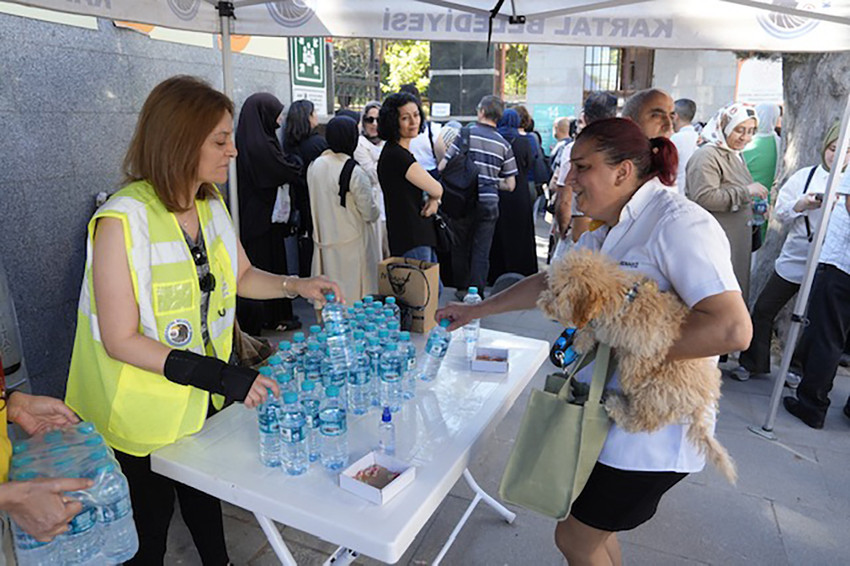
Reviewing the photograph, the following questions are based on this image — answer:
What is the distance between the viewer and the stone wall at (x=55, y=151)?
3043 mm

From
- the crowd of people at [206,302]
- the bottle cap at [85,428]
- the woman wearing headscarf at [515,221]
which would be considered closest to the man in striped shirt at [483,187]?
the woman wearing headscarf at [515,221]

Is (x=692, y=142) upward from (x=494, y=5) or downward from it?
downward

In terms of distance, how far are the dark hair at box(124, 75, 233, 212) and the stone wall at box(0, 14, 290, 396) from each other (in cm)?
188

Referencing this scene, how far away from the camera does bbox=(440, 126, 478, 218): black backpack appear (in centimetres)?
525

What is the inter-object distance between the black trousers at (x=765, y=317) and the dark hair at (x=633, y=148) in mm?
2955

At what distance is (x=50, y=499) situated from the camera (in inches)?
46.9

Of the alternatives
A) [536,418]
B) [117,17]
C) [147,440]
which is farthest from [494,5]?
[147,440]

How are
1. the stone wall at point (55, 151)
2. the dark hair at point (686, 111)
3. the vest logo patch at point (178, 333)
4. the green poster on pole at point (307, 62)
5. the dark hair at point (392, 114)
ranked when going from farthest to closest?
the green poster on pole at point (307, 62) < the dark hair at point (686, 111) < the dark hair at point (392, 114) < the stone wall at point (55, 151) < the vest logo patch at point (178, 333)

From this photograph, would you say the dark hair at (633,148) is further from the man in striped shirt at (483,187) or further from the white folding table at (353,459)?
the man in striped shirt at (483,187)

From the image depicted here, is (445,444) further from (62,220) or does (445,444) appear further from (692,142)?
(692,142)

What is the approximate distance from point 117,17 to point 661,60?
17983mm

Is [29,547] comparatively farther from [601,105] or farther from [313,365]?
[601,105]

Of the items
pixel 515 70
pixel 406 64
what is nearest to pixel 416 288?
pixel 406 64

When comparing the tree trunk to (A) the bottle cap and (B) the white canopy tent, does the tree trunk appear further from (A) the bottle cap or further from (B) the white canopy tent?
(A) the bottle cap
